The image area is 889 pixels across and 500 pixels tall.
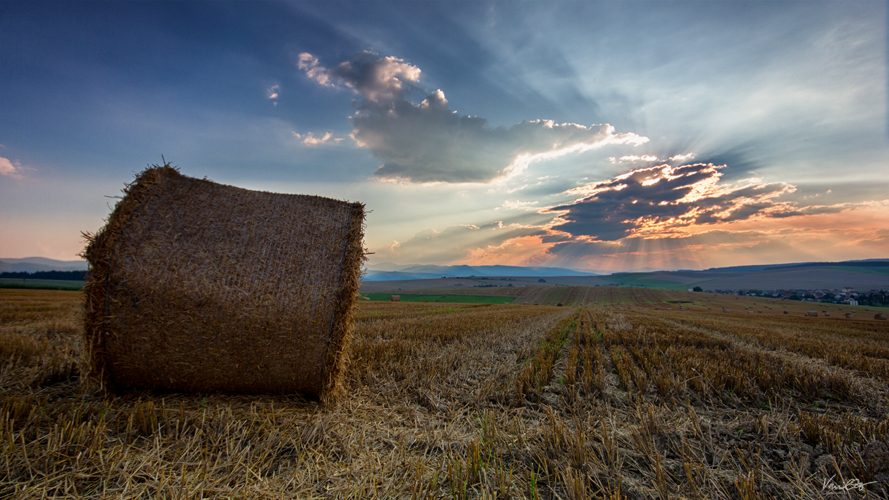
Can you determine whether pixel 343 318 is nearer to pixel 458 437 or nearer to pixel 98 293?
pixel 458 437

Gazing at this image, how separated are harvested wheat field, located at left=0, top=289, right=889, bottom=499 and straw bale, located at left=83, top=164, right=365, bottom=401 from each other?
31 centimetres

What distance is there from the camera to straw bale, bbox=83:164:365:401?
357cm

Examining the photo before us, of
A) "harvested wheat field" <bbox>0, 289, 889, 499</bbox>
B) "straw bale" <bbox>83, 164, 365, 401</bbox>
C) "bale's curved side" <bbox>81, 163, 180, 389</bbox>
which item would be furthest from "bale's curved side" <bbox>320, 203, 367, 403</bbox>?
"bale's curved side" <bbox>81, 163, 180, 389</bbox>

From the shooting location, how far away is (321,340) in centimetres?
380

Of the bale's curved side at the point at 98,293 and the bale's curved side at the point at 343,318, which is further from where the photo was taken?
the bale's curved side at the point at 343,318

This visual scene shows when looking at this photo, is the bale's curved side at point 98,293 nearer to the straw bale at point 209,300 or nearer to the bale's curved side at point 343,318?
the straw bale at point 209,300

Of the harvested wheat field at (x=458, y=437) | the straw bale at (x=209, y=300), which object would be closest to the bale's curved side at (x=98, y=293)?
the straw bale at (x=209, y=300)

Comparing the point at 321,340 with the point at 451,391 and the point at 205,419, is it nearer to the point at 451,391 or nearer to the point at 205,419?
the point at 205,419

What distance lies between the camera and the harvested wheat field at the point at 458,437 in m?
2.11

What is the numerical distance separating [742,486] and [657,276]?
190516 millimetres

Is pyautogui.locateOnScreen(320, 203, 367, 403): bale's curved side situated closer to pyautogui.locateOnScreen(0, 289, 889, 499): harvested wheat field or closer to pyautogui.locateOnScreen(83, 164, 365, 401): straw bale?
pyautogui.locateOnScreen(83, 164, 365, 401): straw bale

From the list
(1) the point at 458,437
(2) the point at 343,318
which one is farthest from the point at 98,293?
(1) the point at 458,437

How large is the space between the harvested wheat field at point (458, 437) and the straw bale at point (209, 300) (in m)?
0.31

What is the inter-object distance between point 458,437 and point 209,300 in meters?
2.95
